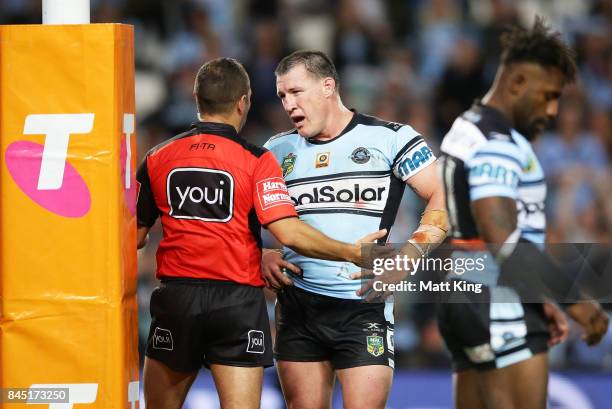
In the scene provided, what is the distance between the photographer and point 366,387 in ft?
16.5

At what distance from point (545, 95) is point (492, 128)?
1.30 ft

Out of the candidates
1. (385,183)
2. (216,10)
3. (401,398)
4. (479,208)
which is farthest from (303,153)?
(216,10)

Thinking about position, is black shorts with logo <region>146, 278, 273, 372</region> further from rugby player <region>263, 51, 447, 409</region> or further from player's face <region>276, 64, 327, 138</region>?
player's face <region>276, 64, 327, 138</region>

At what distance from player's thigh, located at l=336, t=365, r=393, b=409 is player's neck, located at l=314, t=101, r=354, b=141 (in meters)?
1.16

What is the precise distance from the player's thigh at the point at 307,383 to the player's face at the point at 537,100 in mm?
1753

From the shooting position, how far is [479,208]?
545cm

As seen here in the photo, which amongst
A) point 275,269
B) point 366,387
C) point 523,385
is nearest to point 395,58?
point 523,385

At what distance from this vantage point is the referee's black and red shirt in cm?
479

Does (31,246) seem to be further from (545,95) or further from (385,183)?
(545,95)

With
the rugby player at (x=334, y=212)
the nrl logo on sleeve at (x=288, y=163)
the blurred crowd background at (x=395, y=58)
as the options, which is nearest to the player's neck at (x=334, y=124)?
the rugby player at (x=334, y=212)

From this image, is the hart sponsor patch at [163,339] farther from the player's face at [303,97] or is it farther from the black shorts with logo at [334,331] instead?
the player's face at [303,97]

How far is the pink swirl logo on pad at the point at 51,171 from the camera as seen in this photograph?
14.0 ft

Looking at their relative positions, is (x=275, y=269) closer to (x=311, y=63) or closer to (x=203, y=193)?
(x=203, y=193)

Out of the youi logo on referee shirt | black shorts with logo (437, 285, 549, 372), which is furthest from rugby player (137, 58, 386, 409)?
black shorts with logo (437, 285, 549, 372)
